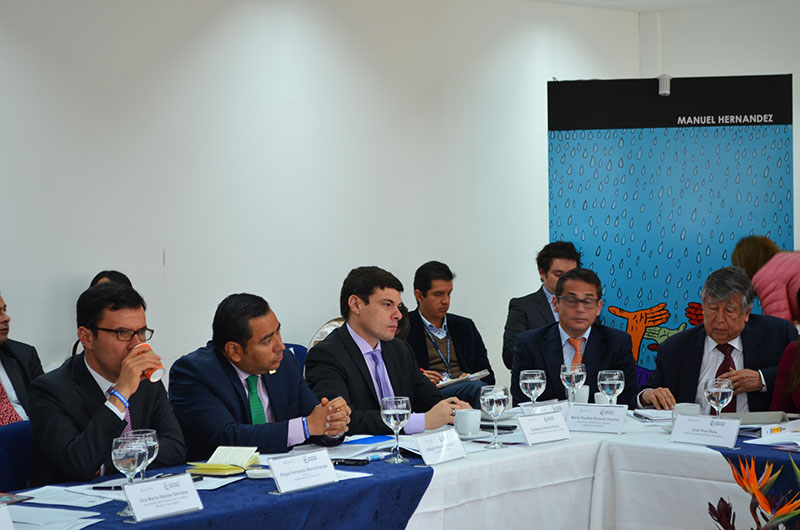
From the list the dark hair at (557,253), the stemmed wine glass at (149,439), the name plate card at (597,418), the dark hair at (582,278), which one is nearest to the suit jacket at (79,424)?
the stemmed wine glass at (149,439)

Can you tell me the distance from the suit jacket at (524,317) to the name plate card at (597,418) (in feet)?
7.64

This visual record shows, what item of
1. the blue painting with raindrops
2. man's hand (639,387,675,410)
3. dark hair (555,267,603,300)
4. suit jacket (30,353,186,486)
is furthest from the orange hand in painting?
suit jacket (30,353,186,486)

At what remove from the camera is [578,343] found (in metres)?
4.11

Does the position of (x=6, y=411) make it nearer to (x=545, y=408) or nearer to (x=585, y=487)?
(x=545, y=408)

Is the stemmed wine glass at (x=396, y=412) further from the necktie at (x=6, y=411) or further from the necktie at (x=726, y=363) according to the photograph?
the necktie at (x=6, y=411)

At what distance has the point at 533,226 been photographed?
7.04 metres

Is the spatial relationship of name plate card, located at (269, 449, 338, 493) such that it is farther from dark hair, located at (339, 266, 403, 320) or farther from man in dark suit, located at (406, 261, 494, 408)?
man in dark suit, located at (406, 261, 494, 408)

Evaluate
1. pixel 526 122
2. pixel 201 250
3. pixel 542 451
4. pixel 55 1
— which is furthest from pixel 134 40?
A: pixel 542 451

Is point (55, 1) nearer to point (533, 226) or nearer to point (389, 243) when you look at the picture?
point (389, 243)

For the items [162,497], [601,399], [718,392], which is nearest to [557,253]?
[601,399]

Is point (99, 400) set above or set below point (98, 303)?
below

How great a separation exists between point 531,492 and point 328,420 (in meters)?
0.67

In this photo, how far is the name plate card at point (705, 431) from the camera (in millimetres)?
2910

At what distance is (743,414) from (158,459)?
1962mm
